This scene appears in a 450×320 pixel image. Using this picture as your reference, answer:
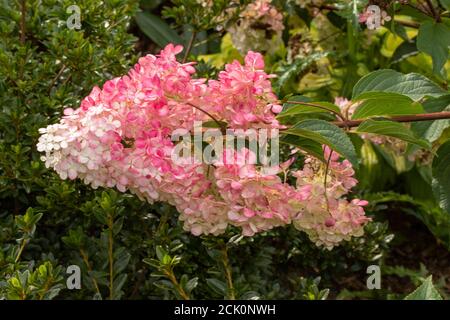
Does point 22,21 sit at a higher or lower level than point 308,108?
higher

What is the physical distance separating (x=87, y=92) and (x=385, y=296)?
3.78ft

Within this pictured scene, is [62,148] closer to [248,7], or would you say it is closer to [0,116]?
[0,116]

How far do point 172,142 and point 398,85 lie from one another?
53cm

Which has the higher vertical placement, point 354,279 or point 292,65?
point 292,65

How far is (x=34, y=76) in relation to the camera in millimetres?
2074

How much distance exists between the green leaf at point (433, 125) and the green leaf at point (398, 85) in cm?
6

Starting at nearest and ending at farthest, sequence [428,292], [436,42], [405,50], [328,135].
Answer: [428,292]
[328,135]
[436,42]
[405,50]

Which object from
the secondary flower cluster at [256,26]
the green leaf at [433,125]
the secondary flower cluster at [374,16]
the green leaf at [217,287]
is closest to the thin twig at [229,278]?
the green leaf at [217,287]

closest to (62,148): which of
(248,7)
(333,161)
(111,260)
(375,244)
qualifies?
(111,260)

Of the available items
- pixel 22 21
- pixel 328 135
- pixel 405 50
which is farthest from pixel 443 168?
pixel 405 50

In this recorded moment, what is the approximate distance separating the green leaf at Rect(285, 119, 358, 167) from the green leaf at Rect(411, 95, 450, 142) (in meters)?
0.46

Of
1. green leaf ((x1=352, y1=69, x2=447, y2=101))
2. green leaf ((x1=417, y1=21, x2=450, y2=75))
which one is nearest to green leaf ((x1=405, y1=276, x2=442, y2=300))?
green leaf ((x1=352, y1=69, x2=447, y2=101))

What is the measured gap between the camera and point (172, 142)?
4.72 ft

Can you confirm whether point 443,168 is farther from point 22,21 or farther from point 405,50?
point 405,50
